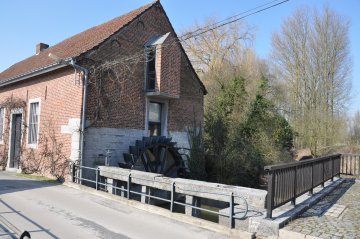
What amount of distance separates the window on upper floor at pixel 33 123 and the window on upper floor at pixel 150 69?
15.5 feet

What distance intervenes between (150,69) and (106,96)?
9.00 feet

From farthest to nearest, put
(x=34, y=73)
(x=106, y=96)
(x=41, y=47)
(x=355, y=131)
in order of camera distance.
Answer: (x=355, y=131), (x=41, y=47), (x=34, y=73), (x=106, y=96)

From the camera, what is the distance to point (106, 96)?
1253 cm

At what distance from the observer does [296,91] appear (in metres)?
27.8

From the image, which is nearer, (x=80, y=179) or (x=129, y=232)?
(x=129, y=232)

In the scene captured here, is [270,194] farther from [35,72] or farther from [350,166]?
[350,166]

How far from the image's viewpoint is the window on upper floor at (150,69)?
46.7 feet

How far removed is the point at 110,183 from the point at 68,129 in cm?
280

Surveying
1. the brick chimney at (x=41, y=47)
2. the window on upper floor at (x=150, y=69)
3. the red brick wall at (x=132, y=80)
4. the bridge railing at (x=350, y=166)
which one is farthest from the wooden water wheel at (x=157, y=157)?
the brick chimney at (x=41, y=47)

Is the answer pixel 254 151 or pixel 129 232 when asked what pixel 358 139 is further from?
pixel 129 232

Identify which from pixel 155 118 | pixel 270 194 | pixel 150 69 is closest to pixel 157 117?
pixel 155 118

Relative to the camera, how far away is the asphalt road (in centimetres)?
613

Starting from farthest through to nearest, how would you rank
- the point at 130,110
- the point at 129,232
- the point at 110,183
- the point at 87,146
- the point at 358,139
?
the point at 358,139 → the point at 130,110 → the point at 87,146 → the point at 110,183 → the point at 129,232

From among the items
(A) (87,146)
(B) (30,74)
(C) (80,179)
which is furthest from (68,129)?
(B) (30,74)
